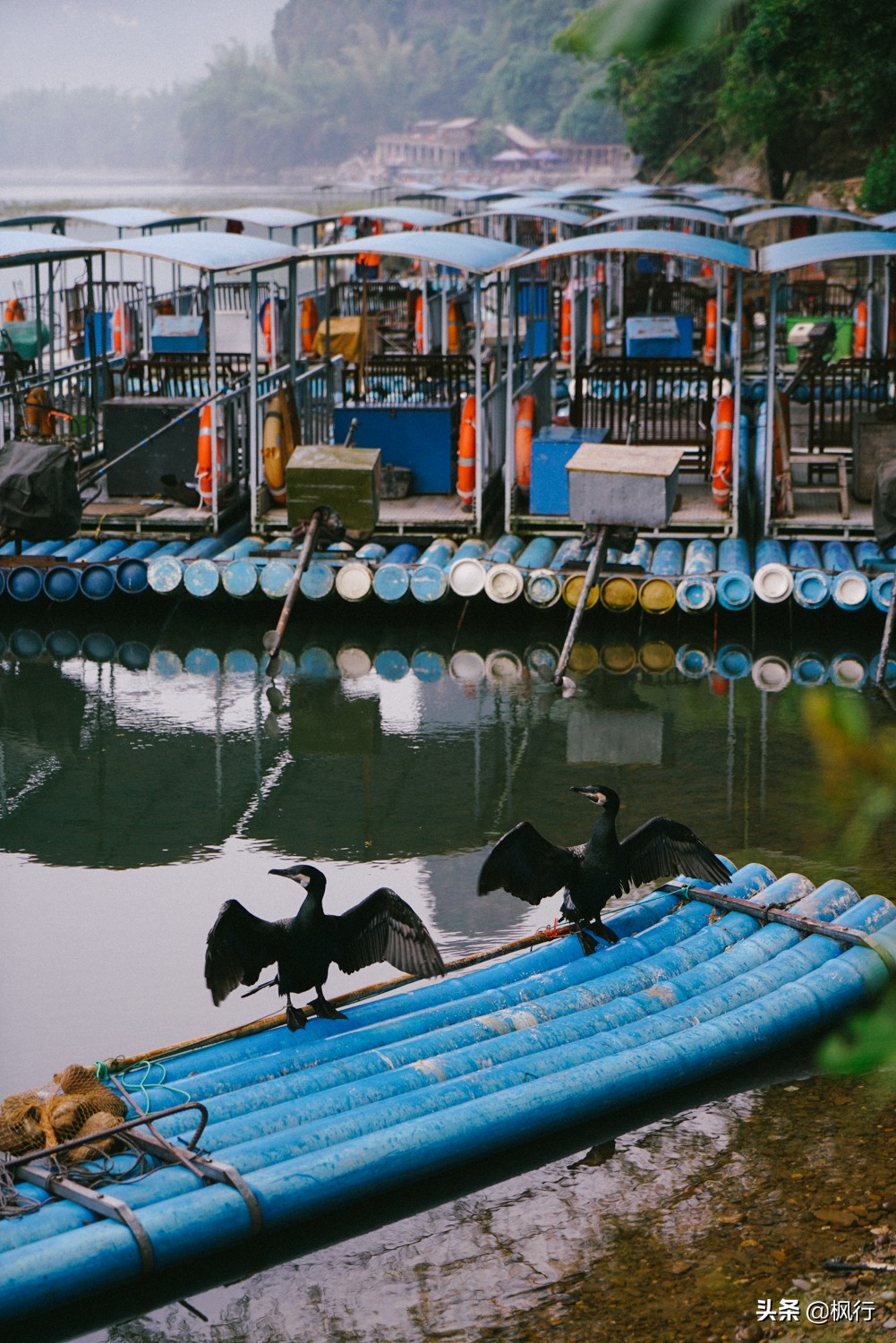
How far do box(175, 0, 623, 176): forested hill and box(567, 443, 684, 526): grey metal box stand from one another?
11042 centimetres

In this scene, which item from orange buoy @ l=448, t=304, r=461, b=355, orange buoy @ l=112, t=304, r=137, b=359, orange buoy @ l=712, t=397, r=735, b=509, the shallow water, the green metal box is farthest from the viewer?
orange buoy @ l=112, t=304, r=137, b=359

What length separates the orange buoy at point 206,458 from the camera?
15.3 meters

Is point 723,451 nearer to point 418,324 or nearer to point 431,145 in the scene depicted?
point 418,324

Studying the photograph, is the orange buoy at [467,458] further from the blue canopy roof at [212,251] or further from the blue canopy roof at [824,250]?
the blue canopy roof at [824,250]

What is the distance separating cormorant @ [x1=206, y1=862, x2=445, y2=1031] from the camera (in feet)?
21.5

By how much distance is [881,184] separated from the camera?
107 ft

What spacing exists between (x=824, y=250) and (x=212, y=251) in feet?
20.5

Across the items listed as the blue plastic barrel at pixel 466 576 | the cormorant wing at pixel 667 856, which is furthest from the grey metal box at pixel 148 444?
the cormorant wing at pixel 667 856

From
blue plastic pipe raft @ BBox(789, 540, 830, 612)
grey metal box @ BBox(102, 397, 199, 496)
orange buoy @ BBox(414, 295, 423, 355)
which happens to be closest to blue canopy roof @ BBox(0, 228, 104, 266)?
grey metal box @ BBox(102, 397, 199, 496)

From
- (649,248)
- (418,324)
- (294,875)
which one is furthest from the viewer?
(418,324)

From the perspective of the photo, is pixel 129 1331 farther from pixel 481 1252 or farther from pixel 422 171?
pixel 422 171

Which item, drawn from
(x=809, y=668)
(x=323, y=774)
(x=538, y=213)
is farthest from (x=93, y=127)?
(x=323, y=774)

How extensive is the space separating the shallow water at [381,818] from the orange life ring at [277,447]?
1.44 m

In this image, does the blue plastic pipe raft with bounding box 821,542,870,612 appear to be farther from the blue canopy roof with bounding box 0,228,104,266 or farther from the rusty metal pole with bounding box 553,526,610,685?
the blue canopy roof with bounding box 0,228,104,266
